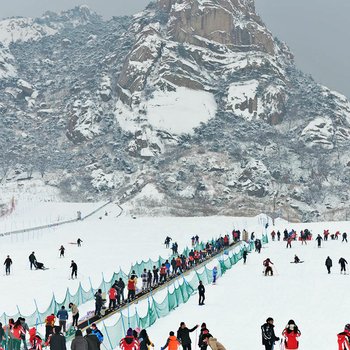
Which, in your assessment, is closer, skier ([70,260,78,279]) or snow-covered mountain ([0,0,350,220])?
skier ([70,260,78,279])

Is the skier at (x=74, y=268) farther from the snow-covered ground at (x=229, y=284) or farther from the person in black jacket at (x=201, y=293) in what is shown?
the person in black jacket at (x=201, y=293)

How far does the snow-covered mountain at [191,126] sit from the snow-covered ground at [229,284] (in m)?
59.8

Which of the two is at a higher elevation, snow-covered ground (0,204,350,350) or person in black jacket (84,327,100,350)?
person in black jacket (84,327,100,350)

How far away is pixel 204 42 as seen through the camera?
18038cm

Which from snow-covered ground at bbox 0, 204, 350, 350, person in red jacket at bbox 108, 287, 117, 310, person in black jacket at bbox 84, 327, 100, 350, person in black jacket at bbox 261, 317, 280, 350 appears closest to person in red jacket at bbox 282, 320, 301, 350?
person in black jacket at bbox 261, 317, 280, 350

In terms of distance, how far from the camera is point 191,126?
155m

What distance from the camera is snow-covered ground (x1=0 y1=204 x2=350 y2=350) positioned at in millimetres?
19484

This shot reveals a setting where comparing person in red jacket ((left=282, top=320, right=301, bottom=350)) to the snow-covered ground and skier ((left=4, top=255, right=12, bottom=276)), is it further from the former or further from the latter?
skier ((left=4, top=255, right=12, bottom=276))

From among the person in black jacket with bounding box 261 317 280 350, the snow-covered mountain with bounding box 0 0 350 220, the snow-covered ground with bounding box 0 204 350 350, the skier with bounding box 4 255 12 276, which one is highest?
the snow-covered mountain with bounding box 0 0 350 220

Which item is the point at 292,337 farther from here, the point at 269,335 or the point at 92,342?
the point at 92,342

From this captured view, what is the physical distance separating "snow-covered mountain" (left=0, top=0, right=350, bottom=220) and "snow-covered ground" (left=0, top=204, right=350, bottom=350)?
5977 centimetres

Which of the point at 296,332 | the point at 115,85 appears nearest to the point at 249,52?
the point at 115,85

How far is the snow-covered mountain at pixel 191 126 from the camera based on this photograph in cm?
13075

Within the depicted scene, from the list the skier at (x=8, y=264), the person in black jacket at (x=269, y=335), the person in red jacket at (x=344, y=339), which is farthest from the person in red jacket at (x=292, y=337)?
the skier at (x=8, y=264)
